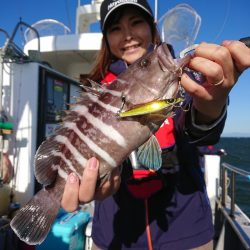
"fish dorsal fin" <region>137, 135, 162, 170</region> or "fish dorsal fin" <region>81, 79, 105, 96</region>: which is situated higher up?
"fish dorsal fin" <region>81, 79, 105, 96</region>

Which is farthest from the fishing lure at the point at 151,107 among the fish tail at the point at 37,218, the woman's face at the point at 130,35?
the woman's face at the point at 130,35

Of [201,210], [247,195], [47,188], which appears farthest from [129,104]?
[247,195]

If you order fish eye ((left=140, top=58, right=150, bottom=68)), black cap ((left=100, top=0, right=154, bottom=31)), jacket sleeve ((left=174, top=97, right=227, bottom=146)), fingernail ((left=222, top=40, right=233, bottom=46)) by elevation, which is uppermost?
black cap ((left=100, top=0, right=154, bottom=31))

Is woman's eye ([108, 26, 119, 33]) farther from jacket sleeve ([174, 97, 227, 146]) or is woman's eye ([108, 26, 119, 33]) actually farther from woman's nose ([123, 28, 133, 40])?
jacket sleeve ([174, 97, 227, 146])

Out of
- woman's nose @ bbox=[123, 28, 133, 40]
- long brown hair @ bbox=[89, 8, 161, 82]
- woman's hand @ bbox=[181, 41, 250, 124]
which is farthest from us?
long brown hair @ bbox=[89, 8, 161, 82]

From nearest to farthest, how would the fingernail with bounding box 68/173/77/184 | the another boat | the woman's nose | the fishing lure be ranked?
the fishing lure, the fingernail with bounding box 68/173/77/184, the woman's nose, the another boat

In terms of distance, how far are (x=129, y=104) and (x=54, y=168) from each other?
673mm

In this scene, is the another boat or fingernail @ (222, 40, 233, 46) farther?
the another boat

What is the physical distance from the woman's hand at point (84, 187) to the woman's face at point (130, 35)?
1.12 meters

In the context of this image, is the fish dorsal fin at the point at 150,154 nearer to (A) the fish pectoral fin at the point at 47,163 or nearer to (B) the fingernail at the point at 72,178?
(B) the fingernail at the point at 72,178

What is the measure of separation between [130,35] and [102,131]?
1058 mm

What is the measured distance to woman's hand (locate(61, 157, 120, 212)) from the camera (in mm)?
1681

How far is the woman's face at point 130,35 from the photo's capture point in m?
2.35

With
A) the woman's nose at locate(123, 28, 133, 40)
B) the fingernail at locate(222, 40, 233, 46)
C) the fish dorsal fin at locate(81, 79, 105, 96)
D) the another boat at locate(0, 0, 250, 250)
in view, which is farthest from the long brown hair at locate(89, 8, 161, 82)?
the another boat at locate(0, 0, 250, 250)
